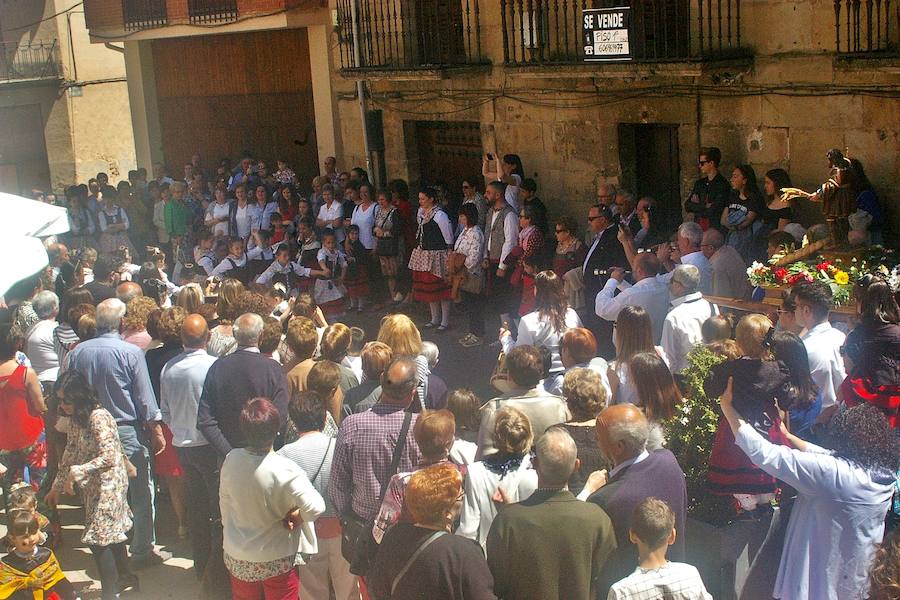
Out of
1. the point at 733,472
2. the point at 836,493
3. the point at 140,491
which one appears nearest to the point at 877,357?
the point at 733,472

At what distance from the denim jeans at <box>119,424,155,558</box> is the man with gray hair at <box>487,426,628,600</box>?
3212 mm

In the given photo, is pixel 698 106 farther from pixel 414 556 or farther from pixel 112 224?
pixel 414 556

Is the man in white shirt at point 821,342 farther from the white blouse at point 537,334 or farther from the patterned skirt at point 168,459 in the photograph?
the patterned skirt at point 168,459

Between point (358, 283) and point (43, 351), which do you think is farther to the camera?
point (358, 283)

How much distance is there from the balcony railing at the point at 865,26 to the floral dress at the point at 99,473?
6.84m

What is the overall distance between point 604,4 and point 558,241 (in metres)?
3.67

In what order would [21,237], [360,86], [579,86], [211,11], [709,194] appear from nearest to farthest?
[21,237]
[709,194]
[579,86]
[360,86]
[211,11]

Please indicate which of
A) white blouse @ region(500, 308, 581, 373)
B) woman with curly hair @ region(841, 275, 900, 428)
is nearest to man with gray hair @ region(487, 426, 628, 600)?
woman with curly hair @ region(841, 275, 900, 428)

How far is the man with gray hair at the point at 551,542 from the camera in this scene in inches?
178

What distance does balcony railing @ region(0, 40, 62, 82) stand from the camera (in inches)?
992

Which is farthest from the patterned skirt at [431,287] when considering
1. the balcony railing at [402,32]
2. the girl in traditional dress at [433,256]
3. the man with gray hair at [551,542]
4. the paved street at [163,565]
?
the man with gray hair at [551,542]

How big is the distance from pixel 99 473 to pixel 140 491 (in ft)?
1.99

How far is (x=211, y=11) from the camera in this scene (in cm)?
1802

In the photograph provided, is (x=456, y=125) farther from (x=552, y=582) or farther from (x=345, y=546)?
(x=552, y=582)
